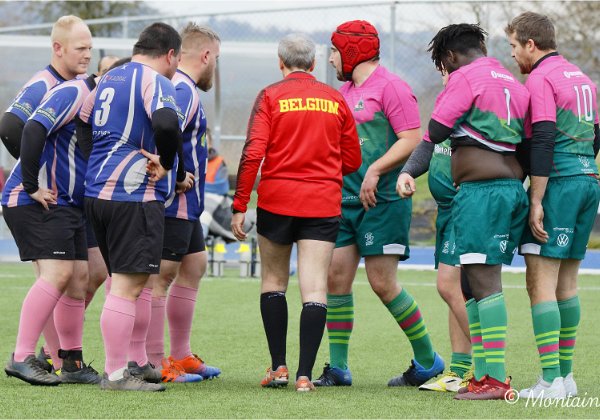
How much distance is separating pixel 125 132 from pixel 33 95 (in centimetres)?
79

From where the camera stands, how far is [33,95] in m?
6.51

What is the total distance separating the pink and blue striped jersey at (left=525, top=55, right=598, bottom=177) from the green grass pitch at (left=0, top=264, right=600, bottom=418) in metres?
1.20

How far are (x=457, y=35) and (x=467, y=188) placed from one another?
827 mm

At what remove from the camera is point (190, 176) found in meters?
6.48

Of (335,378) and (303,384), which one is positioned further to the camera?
(335,378)

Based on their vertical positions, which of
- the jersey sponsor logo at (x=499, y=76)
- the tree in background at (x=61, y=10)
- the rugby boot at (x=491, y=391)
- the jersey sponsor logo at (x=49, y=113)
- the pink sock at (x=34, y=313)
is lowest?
the rugby boot at (x=491, y=391)

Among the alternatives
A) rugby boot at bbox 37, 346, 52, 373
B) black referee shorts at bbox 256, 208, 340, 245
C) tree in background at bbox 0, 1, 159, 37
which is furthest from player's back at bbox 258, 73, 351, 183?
tree in background at bbox 0, 1, 159, 37

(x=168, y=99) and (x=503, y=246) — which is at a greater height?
(x=168, y=99)

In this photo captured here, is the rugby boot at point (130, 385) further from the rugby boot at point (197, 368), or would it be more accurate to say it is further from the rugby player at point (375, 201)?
the rugby player at point (375, 201)

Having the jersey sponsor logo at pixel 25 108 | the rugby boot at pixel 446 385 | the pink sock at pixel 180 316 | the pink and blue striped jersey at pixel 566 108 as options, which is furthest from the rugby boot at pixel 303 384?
the jersey sponsor logo at pixel 25 108

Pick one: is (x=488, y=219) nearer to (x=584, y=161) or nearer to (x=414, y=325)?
(x=584, y=161)

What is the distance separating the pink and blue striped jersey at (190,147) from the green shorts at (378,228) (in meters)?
0.86

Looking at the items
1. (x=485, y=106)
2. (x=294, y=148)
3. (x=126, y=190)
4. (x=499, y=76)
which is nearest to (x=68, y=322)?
(x=126, y=190)

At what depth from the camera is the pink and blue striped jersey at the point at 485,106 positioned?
5805 mm
